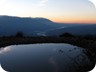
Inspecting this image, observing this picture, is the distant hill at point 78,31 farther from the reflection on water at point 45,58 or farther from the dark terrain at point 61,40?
the reflection on water at point 45,58

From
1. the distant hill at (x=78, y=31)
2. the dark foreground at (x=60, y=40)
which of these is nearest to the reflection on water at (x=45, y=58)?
the dark foreground at (x=60, y=40)

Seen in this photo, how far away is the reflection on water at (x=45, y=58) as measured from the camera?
3.68 metres

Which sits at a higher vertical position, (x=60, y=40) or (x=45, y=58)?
(x=60, y=40)

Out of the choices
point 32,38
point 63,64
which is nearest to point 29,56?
point 32,38

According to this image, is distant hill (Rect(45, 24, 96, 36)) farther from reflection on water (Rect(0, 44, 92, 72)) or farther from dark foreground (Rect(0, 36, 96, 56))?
reflection on water (Rect(0, 44, 92, 72))

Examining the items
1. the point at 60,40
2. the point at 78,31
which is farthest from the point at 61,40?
the point at 78,31

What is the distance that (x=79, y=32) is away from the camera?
13.6 feet

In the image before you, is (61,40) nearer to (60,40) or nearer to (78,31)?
(60,40)

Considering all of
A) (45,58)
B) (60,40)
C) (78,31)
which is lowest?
(45,58)

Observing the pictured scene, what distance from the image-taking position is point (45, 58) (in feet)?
12.6

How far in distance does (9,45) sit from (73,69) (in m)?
1.06

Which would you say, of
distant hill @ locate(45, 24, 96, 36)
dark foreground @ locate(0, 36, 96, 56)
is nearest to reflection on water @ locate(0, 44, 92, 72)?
dark foreground @ locate(0, 36, 96, 56)

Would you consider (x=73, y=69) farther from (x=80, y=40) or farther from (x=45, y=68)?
(x=80, y=40)

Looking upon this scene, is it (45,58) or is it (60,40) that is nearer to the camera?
(45,58)
